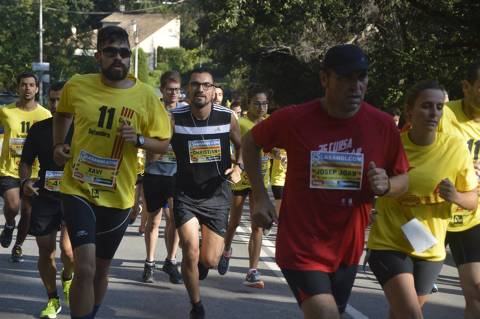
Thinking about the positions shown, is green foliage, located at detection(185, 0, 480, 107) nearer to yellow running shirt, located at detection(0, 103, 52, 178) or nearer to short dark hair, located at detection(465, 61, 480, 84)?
yellow running shirt, located at detection(0, 103, 52, 178)

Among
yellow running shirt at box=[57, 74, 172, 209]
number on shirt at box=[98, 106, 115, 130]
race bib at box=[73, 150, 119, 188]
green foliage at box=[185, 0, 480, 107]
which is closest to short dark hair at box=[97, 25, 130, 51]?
yellow running shirt at box=[57, 74, 172, 209]

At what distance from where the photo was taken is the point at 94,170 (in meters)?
6.39

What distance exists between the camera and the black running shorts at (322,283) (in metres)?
4.89

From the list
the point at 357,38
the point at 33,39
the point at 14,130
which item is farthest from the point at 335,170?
the point at 33,39

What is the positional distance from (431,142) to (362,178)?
3.54 feet

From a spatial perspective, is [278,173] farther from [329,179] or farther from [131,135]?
[329,179]

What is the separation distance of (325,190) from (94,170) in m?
1.96

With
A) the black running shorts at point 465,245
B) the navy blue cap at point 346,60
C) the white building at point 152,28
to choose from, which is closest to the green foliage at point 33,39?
the white building at point 152,28

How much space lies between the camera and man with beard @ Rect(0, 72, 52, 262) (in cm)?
1090

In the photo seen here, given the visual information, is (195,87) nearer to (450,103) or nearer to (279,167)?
(450,103)

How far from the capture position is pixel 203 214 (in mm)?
8273

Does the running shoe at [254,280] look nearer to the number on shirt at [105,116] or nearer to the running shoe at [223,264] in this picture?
the running shoe at [223,264]

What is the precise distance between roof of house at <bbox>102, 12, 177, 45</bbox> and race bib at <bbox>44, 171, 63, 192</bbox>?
315 feet

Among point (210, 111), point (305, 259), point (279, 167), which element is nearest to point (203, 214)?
point (210, 111)
